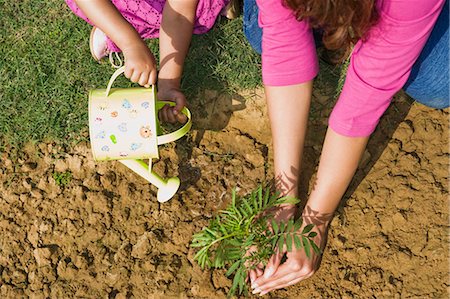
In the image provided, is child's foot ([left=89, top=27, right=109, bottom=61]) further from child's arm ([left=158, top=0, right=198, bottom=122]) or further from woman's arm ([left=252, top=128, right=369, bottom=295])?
woman's arm ([left=252, top=128, right=369, bottom=295])

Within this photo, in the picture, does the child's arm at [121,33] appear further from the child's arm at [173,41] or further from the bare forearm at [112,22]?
the child's arm at [173,41]

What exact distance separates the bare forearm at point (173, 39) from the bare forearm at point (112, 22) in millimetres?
184

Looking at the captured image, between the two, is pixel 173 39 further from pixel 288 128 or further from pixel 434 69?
pixel 434 69

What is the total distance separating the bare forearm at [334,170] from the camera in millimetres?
1633

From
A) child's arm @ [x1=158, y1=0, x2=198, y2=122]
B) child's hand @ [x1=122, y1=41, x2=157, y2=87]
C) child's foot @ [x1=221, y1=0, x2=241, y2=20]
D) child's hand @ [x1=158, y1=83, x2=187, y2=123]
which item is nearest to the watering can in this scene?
child's hand @ [x1=122, y1=41, x2=157, y2=87]

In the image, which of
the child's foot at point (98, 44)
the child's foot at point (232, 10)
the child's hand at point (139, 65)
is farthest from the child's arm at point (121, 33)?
the child's foot at point (232, 10)

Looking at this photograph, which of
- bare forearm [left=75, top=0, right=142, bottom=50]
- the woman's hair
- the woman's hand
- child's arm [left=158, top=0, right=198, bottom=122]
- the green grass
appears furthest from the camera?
the green grass

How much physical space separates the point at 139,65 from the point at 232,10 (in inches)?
23.3

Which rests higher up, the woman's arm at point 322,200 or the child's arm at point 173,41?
the child's arm at point 173,41

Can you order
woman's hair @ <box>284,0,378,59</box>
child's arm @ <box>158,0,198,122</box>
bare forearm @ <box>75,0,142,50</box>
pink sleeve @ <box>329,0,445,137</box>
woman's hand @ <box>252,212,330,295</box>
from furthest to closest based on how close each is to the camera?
child's arm @ <box>158,0,198,122</box> < bare forearm @ <box>75,0,142,50</box> < woman's hand @ <box>252,212,330,295</box> < pink sleeve @ <box>329,0,445,137</box> < woman's hair @ <box>284,0,378,59</box>

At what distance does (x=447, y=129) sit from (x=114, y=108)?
3.77 feet

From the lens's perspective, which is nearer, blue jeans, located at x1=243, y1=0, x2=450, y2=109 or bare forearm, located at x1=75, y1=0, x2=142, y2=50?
blue jeans, located at x1=243, y1=0, x2=450, y2=109

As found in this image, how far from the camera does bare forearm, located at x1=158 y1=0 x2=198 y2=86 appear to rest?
1990 mm

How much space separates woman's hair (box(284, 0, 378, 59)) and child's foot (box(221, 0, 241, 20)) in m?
0.83
